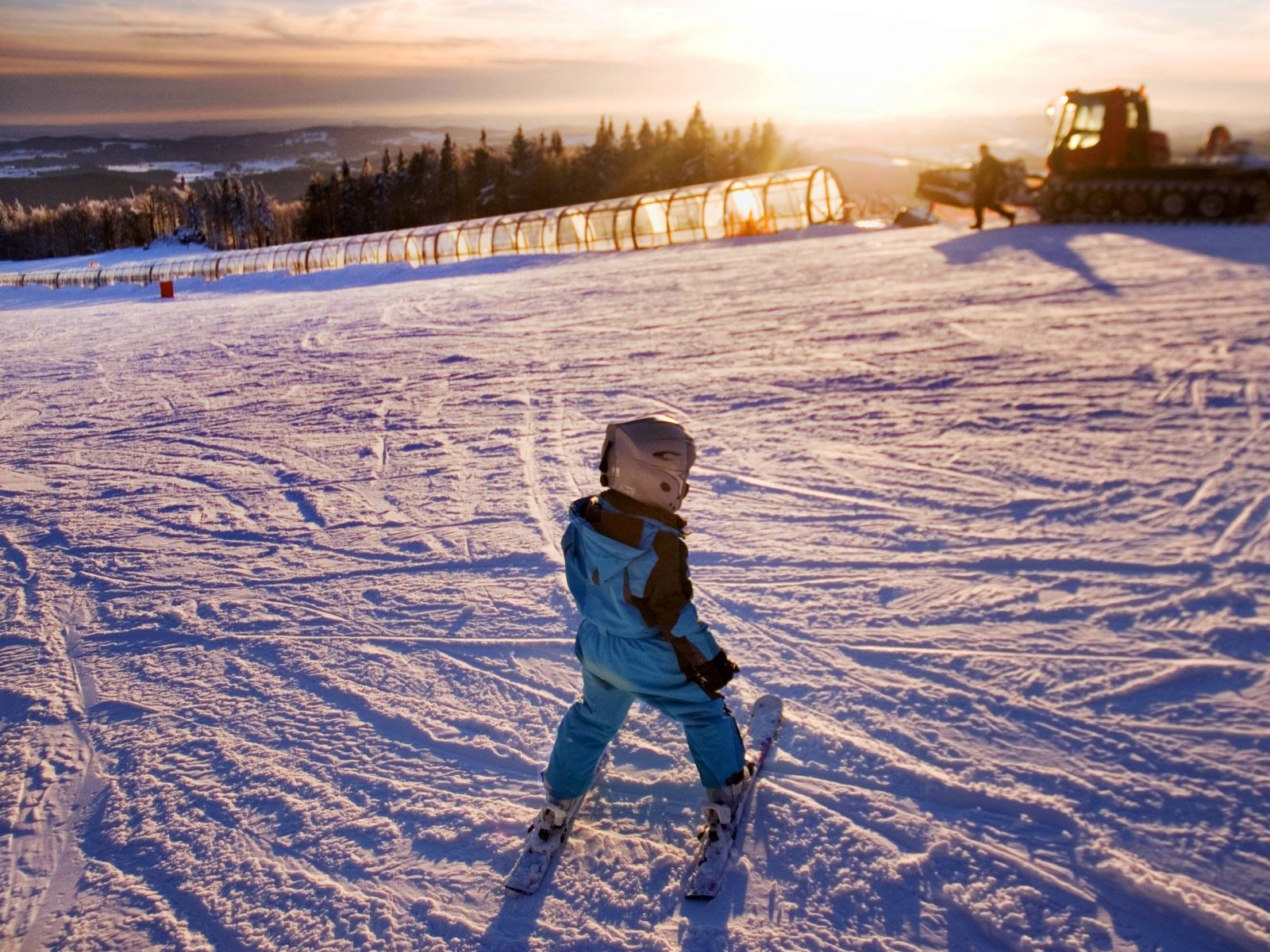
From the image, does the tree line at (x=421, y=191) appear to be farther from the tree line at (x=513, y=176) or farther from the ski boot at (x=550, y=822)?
the ski boot at (x=550, y=822)

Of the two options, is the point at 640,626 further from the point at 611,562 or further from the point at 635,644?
the point at 611,562

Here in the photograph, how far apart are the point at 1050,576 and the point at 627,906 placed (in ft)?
8.91

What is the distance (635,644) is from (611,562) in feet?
0.86

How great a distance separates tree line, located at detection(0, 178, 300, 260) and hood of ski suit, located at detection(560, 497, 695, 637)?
56.5 meters

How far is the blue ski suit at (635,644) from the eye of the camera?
2.49 meters

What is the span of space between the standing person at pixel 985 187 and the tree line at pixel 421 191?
31.5 m

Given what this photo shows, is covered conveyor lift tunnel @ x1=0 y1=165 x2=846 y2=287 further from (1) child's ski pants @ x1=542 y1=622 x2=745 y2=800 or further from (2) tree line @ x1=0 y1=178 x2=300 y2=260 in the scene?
(2) tree line @ x1=0 y1=178 x2=300 y2=260

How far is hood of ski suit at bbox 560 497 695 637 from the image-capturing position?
8.16 ft

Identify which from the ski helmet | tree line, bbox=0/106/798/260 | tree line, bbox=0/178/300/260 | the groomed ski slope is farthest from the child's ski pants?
tree line, bbox=0/178/300/260

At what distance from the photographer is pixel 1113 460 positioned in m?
5.57

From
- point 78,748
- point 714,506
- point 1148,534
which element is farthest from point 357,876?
point 1148,534

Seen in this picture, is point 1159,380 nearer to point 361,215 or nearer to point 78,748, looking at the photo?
point 78,748

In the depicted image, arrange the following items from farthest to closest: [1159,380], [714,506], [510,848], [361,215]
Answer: [361,215]
[1159,380]
[714,506]
[510,848]

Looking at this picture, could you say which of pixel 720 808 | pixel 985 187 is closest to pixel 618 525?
pixel 720 808
